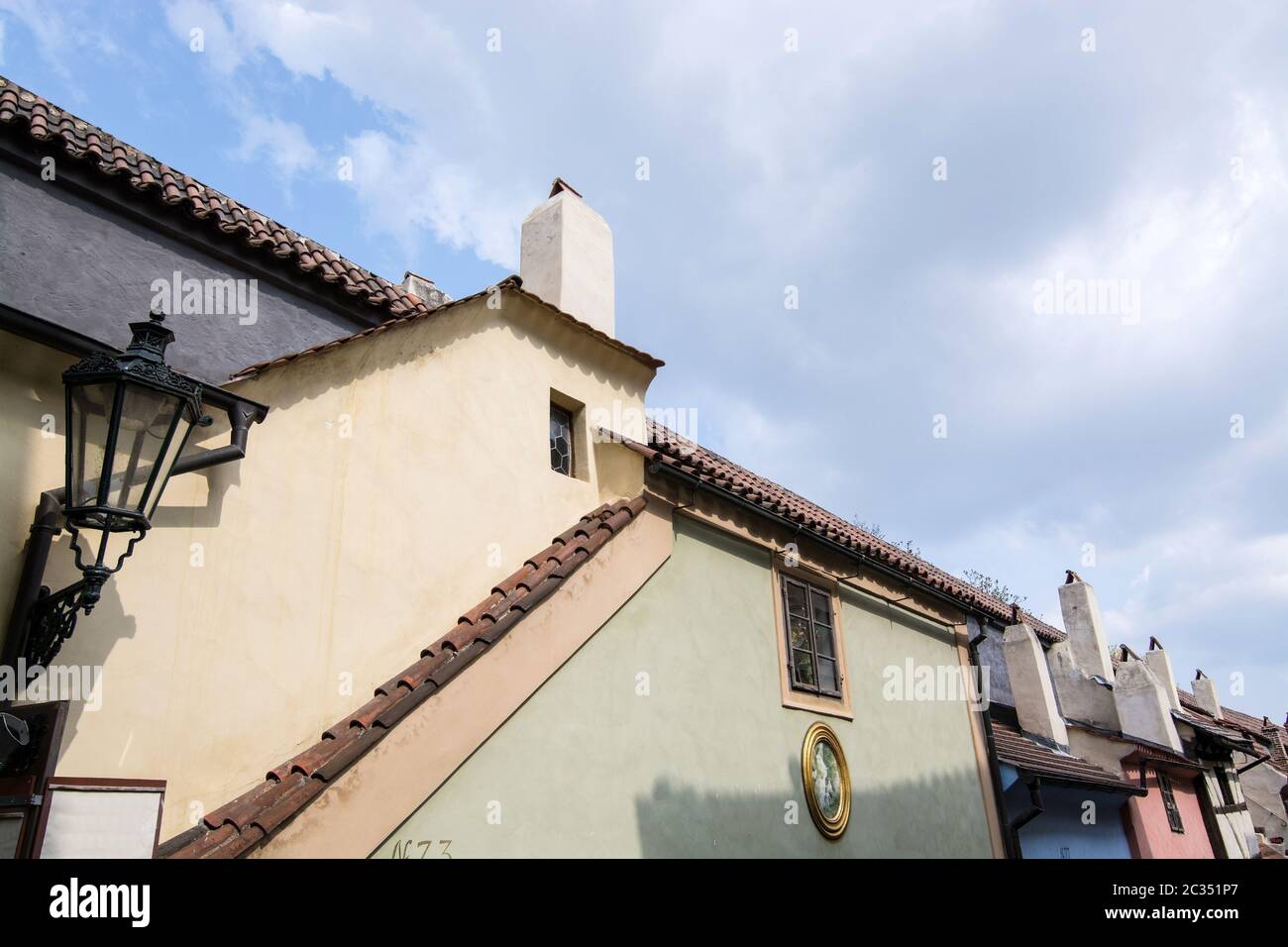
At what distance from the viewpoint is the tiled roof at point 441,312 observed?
20.9 ft

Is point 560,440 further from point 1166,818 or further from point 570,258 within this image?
point 1166,818

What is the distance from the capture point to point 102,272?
646 cm

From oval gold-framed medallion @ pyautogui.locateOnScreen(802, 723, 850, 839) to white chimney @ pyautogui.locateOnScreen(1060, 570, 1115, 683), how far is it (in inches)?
618

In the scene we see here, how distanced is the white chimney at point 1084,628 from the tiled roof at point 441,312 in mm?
17545

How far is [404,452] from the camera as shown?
723cm

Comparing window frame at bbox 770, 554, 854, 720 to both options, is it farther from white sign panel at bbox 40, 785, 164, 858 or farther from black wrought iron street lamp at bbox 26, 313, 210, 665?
black wrought iron street lamp at bbox 26, 313, 210, 665

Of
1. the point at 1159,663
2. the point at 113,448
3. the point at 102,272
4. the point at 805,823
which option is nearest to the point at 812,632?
the point at 805,823

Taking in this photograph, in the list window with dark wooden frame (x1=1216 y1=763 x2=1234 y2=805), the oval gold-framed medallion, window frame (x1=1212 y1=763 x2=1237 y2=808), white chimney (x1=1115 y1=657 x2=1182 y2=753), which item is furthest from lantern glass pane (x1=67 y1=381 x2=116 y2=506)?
window with dark wooden frame (x1=1216 y1=763 x2=1234 y2=805)

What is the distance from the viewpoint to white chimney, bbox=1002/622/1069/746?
1791cm

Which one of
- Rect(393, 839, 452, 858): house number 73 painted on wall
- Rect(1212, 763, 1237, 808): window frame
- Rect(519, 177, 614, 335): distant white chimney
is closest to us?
Rect(393, 839, 452, 858): house number 73 painted on wall

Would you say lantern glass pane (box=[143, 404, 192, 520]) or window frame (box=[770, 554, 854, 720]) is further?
window frame (box=[770, 554, 854, 720])

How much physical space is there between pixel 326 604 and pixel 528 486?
2.35 m
